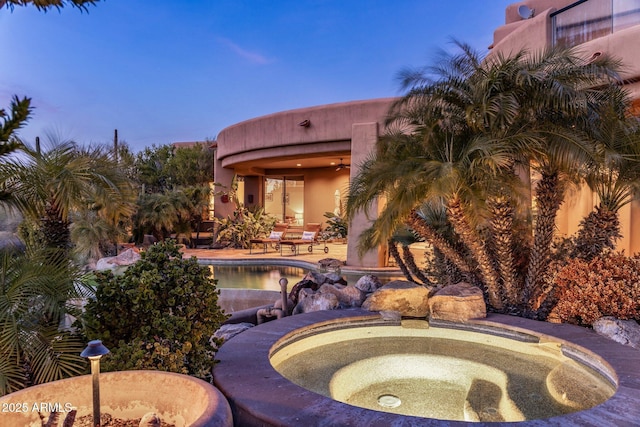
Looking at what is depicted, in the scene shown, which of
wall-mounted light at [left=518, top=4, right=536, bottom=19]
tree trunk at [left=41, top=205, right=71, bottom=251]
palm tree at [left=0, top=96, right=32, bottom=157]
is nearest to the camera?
palm tree at [left=0, top=96, right=32, bottom=157]

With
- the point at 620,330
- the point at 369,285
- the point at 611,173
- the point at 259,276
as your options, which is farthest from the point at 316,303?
the point at 259,276

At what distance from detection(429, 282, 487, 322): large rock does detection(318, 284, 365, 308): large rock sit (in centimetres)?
139

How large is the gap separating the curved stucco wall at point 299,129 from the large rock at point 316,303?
311 inches

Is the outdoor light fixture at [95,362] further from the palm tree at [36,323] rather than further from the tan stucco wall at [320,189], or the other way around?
the tan stucco wall at [320,189]

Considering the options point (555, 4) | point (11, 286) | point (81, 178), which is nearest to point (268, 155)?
point (81, 178)

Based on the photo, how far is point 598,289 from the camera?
19.8ft

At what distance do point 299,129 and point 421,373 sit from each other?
1203cm

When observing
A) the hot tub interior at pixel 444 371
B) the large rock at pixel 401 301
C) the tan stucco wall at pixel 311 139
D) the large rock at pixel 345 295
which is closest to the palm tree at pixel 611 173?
the hot tub interior at pixel 444 371

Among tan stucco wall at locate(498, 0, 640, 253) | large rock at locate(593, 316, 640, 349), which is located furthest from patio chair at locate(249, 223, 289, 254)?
large rock at locate(593, 316, 640, 349)

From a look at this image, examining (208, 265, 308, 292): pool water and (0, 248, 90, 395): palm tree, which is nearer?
(0, 248, 90, 395): palm tree

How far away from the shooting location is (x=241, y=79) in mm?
47000

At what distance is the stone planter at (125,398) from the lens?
272 centimetres

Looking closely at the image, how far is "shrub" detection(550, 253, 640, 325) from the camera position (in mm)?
5891

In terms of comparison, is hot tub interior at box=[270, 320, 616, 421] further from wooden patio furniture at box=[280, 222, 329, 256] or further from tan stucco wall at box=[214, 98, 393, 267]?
wooden patio furniture at box=[280, 222, 329, 256]
